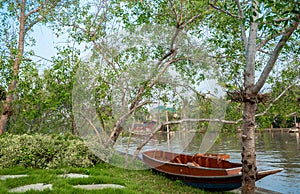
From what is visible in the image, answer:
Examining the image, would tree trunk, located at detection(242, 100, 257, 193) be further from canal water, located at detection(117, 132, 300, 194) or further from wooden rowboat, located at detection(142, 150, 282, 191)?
wooden rowboat, located at detection(142, 150, 282, 191)

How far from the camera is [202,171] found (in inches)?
252

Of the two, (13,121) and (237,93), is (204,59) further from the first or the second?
(13,121)

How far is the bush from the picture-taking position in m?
6.37

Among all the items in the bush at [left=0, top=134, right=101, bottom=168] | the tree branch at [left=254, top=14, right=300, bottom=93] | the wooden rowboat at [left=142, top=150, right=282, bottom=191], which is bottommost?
the wooden rowboat at [left=142, top=150, right=282, bottom=191]

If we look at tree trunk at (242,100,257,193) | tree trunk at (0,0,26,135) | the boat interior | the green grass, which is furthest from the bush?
tree trunk at (242,100,257,193)

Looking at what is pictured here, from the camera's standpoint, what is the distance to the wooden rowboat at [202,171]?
6.07 metres

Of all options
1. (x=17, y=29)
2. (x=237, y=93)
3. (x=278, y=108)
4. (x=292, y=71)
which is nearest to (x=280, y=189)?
(x=278, y=108)

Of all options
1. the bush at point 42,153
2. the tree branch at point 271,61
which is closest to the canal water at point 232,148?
the tree branch at point 271,61

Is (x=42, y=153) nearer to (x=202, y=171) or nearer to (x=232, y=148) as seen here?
(x=202, y=171)

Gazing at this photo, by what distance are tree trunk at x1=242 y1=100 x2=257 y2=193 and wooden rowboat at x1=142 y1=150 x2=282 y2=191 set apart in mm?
1408

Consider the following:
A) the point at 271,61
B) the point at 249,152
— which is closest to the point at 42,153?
the point at 249,152

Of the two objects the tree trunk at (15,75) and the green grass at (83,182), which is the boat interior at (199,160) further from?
the tree trunk at (15,75)

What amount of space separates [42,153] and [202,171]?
13.3 ft

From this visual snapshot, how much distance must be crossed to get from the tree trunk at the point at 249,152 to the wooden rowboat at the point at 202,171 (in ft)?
4.62
